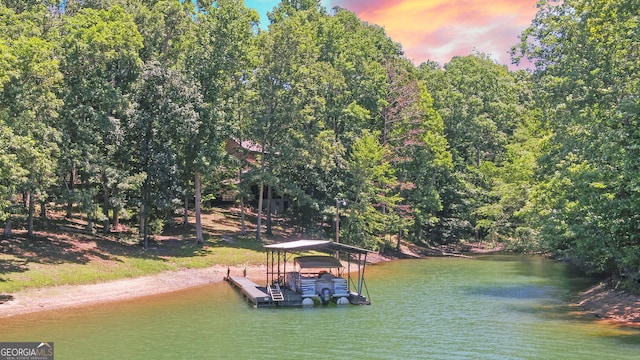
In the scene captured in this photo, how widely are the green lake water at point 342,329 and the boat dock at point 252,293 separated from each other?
2.57 ft

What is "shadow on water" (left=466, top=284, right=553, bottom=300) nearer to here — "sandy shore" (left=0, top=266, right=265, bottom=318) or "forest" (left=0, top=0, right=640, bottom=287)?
"forest" (left=0, top=0, right=640, bottom=287)

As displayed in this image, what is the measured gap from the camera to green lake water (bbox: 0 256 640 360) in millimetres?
20859

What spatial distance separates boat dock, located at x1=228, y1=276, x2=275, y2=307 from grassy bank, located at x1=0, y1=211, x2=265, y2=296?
546 cm

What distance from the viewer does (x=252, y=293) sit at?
1283 inches

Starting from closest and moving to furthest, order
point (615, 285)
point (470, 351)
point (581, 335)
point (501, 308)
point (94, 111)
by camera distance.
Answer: point (470, 351) < point (581, 335) < point (501, 308) < point (615, 285) < point (94, 111)

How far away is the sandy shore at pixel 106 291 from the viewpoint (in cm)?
2848

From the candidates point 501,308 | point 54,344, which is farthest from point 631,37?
point 54,344

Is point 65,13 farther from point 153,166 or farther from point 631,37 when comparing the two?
point 631,37

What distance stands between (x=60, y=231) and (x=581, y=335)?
37.4 metres

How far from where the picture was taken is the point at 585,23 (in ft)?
108

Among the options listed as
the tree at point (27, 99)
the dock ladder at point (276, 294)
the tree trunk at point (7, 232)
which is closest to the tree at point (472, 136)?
the dock ladder at point (276, 294)

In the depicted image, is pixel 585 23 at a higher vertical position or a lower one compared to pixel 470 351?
higher

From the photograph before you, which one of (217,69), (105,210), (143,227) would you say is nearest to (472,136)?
(217,69)

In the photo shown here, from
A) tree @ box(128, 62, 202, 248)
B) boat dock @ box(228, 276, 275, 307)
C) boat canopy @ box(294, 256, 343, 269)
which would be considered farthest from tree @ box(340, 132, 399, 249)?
boat canopy @ box(294, 256, 343, 269)
